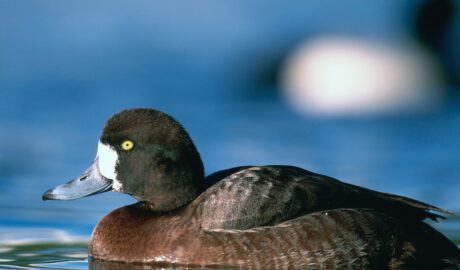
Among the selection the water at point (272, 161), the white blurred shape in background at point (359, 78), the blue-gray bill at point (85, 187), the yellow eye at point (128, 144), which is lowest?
the blue-gray bill at point (85, 187)

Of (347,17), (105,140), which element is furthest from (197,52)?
(105,140)

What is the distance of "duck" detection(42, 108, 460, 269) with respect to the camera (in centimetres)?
738

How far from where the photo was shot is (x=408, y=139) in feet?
45.3

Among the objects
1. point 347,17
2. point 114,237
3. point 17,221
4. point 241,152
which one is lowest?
point 114,237

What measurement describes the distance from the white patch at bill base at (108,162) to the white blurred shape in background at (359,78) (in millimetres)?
8454

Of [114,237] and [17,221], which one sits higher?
[17,221]

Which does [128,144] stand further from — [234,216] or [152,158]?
[234,216]

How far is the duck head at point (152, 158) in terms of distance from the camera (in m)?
7.73

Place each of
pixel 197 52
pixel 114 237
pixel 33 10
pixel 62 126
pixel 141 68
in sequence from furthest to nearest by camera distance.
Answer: pixel 33 10 → pixel 197 52 → pixel 141 68 → pixel 62 126 → pixel 114 237

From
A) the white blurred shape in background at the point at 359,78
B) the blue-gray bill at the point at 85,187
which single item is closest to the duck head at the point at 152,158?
the blue-gray bill at the point at 85,187

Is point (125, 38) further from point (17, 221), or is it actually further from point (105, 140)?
point (105, 140)

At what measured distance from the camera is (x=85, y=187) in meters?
8.05

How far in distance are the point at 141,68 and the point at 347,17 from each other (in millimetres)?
4150

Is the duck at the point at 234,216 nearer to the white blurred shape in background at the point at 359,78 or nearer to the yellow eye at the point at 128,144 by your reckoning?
the yellow eye at the point at 128,144
